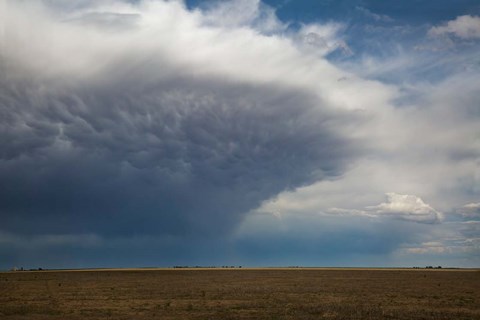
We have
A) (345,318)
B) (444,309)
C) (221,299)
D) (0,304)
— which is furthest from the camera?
(221,299)

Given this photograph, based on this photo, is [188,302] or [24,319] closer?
[24,319]

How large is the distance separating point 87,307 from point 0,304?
10.9 m

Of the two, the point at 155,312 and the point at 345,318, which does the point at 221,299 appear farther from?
the point at 345,318

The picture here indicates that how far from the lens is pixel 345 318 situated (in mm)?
35344

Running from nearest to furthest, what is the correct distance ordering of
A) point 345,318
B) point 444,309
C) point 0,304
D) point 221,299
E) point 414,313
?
point 345,318, point 414,313, point 444,309, point 0,304, point 221,299

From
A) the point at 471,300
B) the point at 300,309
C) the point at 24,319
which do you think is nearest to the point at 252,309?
the point at 300,309

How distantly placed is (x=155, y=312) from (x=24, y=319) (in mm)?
10714

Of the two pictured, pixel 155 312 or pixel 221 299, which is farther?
pixel 221 299

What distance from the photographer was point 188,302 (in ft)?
155

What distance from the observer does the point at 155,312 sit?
3984 cm

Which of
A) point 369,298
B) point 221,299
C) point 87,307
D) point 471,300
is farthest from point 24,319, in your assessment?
point 471,300

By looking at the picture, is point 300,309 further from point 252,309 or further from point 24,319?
point 24,319

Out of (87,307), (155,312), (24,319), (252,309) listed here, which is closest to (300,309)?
(252,309)

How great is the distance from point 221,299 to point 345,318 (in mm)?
18620
